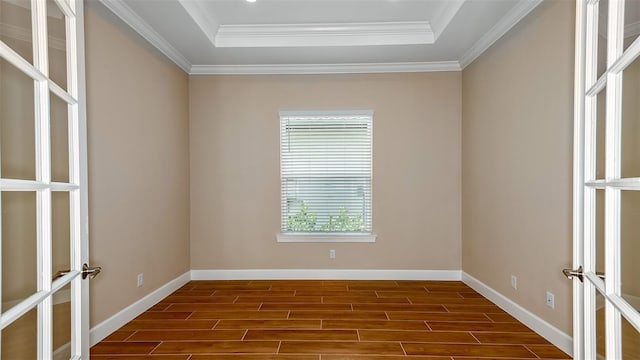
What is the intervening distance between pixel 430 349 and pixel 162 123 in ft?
10.3

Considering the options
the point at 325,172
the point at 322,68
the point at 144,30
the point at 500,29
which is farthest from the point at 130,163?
the point at 500,29

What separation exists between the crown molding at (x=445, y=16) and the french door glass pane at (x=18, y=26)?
9.09 feet

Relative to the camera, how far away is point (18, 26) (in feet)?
3.57

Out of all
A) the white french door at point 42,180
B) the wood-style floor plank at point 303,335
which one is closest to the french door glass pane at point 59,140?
the white french door at point 42,180

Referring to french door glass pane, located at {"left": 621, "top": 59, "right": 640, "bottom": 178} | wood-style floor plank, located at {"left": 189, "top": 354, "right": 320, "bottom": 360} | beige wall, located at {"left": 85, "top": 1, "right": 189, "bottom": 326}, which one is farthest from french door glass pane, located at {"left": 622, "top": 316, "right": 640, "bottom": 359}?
beige wall, located at {"left": 85, "top": 1, "right": 189, "bottom": 326}

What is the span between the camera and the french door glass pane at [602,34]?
1.19 metres

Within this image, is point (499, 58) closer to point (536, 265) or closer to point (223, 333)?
point (536, 265)

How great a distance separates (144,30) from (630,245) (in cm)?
353

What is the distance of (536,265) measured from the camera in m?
2.64

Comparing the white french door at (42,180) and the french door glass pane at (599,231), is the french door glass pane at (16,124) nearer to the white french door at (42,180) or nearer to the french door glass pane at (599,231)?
the white french door at (42,180)

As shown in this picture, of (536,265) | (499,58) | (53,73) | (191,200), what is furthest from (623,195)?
(191,200)

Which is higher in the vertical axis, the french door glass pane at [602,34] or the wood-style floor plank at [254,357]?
the french door glass pane at [602,34]

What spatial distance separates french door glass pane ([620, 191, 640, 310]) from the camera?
105 cm

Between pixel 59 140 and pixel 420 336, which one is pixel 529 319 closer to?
pixel 420 336
